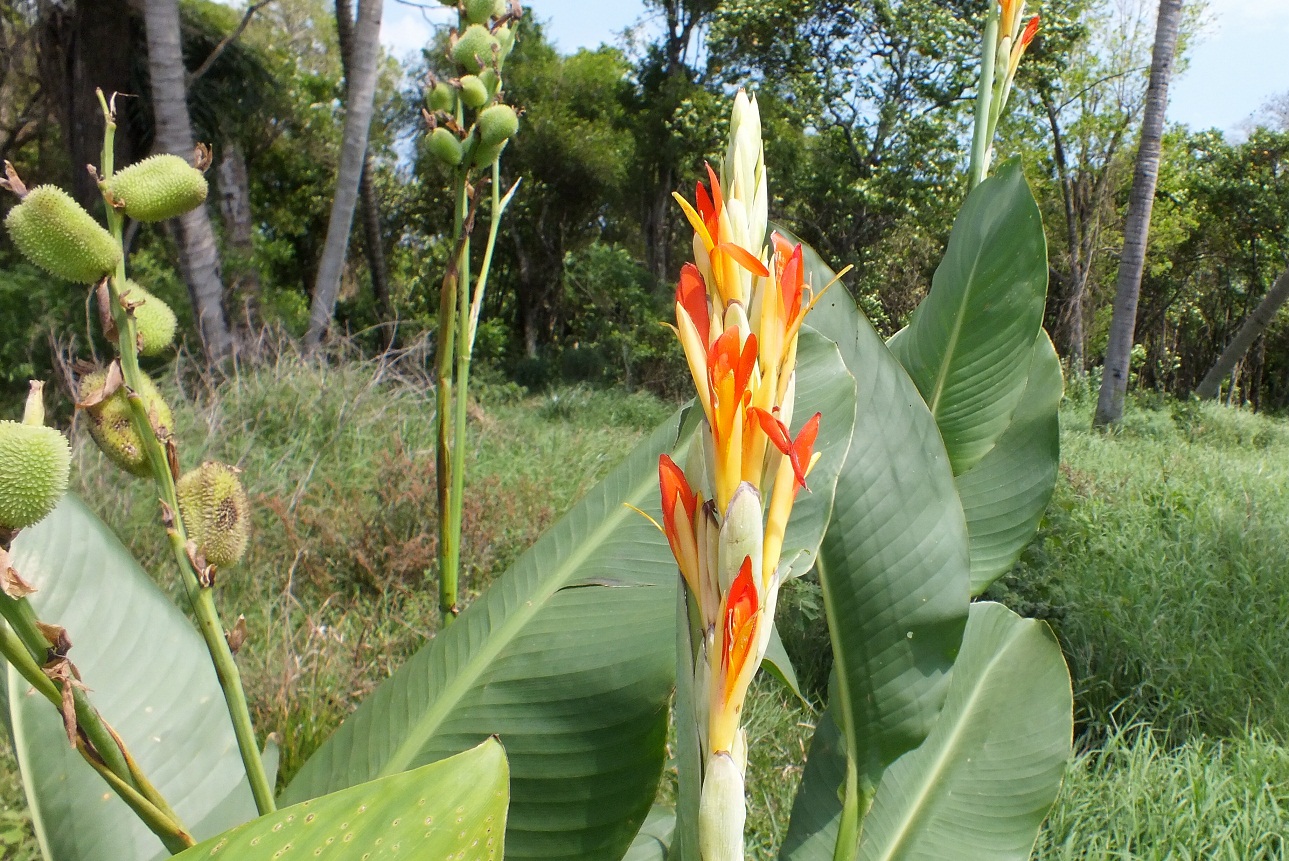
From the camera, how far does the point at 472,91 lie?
38.8 inches

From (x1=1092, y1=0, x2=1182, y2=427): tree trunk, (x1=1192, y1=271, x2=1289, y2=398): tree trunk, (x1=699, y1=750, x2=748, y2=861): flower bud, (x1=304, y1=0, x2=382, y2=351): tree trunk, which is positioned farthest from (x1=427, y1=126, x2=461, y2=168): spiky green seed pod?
→ (x1=1192, y1=271, x2=1289, y2=398): tree trunk

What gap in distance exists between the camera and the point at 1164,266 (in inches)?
570

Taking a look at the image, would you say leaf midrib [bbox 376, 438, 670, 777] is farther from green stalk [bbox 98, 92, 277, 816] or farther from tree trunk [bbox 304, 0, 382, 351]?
tree trunk [bbox 304, 0, 382, 351]

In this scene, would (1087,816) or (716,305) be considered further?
(1087,816)

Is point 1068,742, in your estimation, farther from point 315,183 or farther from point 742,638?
point 315,183

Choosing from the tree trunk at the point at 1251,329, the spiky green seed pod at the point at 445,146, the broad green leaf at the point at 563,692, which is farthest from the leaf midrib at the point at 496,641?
the tree trunk at the point at 1251,329

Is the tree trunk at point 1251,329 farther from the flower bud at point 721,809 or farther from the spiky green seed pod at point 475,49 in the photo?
the flower bud at point 721,809

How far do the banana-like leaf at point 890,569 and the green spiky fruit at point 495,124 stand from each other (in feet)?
1.36

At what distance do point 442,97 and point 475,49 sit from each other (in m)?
0.08

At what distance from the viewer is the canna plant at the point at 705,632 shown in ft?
1.01

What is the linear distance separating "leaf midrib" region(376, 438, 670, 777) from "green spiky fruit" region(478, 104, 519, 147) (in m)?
0.44

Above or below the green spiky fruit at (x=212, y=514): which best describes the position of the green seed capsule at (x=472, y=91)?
above

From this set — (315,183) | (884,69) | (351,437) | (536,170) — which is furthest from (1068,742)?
(315,183)

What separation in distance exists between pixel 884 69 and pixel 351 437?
9473mm
